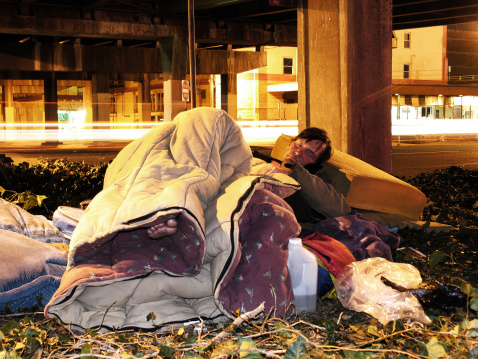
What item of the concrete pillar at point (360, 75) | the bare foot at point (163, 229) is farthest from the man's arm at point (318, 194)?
the concrete pillar at point (360, 75)

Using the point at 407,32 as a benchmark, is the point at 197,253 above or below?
below

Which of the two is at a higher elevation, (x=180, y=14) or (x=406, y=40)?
(x=406, y=40)

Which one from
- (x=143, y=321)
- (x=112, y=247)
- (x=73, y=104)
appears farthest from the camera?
(x=73, y=104)

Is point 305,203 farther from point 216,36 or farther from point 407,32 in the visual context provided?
point 407,32

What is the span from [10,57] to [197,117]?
82.2 feet

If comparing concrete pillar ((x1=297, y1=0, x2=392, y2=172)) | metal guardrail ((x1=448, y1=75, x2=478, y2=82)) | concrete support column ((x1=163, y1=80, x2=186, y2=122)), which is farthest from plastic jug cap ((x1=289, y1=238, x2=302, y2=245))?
metal guardrail ((x1=448, y1=75, x2=478, y2=82))

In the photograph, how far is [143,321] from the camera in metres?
2.95

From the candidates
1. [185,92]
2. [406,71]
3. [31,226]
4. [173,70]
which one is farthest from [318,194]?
[406,71]

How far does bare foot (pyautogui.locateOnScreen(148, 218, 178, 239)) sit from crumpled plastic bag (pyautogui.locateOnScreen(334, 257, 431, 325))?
1.06 m

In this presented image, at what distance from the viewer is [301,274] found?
3.26 meters

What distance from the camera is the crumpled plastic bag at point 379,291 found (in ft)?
9.78

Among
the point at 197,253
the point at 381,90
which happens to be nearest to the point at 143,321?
the point at 197,253

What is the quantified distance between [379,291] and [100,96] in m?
29.1

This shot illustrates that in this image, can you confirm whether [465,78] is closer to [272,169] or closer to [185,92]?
[185,92]
